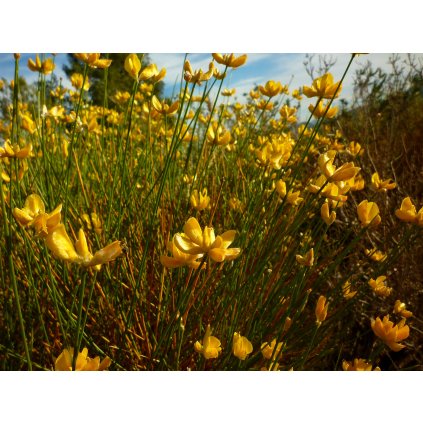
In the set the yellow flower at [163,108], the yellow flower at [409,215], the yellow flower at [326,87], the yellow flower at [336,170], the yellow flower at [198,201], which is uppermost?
the yellow flower at [326,87]

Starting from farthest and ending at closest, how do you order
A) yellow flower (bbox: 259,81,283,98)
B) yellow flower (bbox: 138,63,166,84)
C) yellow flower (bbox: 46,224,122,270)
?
yellow flower (bbox: 259,81,283,98) < yellow flower (bbox: 138,63,166,84) < yellow flower (bbox: 46,224,122,270)

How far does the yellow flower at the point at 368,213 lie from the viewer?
801 mm

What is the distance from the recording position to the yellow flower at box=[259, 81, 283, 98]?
1.13 m

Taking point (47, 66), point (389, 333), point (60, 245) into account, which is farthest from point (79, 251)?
point (47, 66)

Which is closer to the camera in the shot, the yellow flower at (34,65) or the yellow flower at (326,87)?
the yellow flower at (326,87)

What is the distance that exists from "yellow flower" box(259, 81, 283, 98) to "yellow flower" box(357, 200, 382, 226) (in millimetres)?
491

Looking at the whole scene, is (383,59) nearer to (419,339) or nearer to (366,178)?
(366,178)

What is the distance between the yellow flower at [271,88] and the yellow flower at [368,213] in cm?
49

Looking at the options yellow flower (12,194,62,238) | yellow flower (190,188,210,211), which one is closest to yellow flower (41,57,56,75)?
yellow flower (190,188,210,211)

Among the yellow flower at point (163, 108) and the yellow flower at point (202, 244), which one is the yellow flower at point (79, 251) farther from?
the yellow flower at point (163, 108)

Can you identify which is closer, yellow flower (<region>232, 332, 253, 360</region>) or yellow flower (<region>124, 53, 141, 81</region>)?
yellow flower (<region>232, 332, 253, 360</region>)

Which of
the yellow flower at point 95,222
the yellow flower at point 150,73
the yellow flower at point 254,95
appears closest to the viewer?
the yellow flower at point 150,73

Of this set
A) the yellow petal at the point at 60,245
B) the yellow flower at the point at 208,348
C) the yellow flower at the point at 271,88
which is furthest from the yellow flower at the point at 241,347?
the yellow flower at the point at 271,88

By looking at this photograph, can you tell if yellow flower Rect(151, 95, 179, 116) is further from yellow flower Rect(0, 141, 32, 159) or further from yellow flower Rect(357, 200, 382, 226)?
yellow flower Rect(357, 200, 382, 226)
